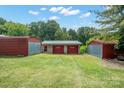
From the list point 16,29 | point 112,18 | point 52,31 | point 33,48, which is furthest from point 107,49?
point 16,29

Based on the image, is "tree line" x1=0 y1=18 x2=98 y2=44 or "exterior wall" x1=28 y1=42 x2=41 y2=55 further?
"exterior wall" x1=28 y1=42 x2=41 y2=55

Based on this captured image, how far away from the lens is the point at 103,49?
12.1 m

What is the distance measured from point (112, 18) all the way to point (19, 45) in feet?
16.1

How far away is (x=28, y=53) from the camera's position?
1223cm

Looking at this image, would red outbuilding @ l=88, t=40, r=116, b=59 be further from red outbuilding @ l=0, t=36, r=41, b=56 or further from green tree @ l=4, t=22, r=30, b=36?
green tree @ l=4, t=22, r=30, b=36

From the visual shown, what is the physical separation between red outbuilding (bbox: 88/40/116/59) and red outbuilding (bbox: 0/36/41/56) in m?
2.86

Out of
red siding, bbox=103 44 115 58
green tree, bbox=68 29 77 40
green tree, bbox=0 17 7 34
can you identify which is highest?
green tree, bbox=0 17 7 34

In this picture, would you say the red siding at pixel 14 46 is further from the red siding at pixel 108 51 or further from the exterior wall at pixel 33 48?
the red siding at pixel 108 51

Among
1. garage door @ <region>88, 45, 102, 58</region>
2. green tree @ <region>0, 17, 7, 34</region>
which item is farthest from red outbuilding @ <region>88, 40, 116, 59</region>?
green tree @ <region>0, 17, 7, 34</region>

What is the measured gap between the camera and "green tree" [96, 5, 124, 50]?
10.1m

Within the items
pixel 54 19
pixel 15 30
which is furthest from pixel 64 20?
pixel 15 30

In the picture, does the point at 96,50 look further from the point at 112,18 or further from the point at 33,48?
the point at 33,48

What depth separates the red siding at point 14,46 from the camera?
1088 cm

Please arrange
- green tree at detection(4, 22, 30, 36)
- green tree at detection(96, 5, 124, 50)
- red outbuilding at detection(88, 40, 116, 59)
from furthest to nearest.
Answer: red outbuilding at detection(88, 40, 116, 59), green tree at detection(96, 5, 124, 50), green tree at detection(4, 22, 30, 36)
